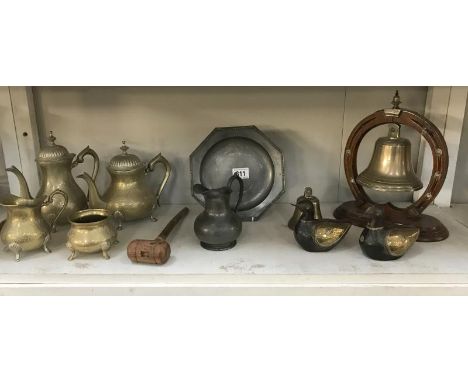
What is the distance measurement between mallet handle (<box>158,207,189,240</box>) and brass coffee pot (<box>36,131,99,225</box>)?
21cm

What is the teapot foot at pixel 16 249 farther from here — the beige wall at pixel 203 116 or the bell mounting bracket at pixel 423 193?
the bell mounting bracket at pixel 423 193

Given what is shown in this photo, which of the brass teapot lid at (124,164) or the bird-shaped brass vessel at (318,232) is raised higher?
the brass teapot lid at (124,164)

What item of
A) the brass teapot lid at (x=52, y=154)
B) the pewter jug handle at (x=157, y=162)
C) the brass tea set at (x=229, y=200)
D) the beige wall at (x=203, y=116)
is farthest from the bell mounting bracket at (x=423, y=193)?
the brass teapot lid at (x=52, y=154)

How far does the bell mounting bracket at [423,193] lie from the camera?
856 mm

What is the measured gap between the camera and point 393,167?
892 millimetres

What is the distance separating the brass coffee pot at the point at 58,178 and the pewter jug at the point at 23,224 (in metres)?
0.09
